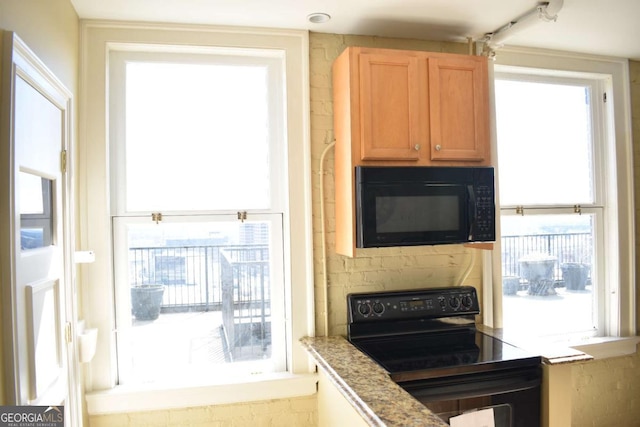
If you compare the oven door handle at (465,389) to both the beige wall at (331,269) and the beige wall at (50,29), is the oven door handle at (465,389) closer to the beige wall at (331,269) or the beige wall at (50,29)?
the beige wall at (331,269)

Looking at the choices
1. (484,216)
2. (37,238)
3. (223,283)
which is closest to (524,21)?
(484,216)

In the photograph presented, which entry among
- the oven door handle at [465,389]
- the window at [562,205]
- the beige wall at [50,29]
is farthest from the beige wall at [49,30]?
the window at [562,205]

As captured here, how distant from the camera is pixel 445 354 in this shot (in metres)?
1.93

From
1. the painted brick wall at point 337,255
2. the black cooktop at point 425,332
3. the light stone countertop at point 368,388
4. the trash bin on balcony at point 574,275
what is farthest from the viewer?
the trash bin on balcony at point 574,275

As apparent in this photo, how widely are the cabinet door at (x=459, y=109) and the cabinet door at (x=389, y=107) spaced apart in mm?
86

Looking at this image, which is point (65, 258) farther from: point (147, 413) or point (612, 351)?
point (612, 351)

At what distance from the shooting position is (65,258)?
1.71 meters

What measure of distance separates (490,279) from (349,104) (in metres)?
1.27

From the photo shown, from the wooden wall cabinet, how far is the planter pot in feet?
3.03

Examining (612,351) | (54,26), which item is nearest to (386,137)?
(54,26)

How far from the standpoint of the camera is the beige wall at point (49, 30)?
124 cm

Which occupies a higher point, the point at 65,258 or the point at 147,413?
the point at 65,258

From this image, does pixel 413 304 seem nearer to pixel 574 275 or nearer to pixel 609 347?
pixel 574 275

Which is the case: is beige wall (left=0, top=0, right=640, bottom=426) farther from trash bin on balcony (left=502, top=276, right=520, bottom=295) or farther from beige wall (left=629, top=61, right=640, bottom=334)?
beige wall (left=629, top=61, right=640, bottom=334)
